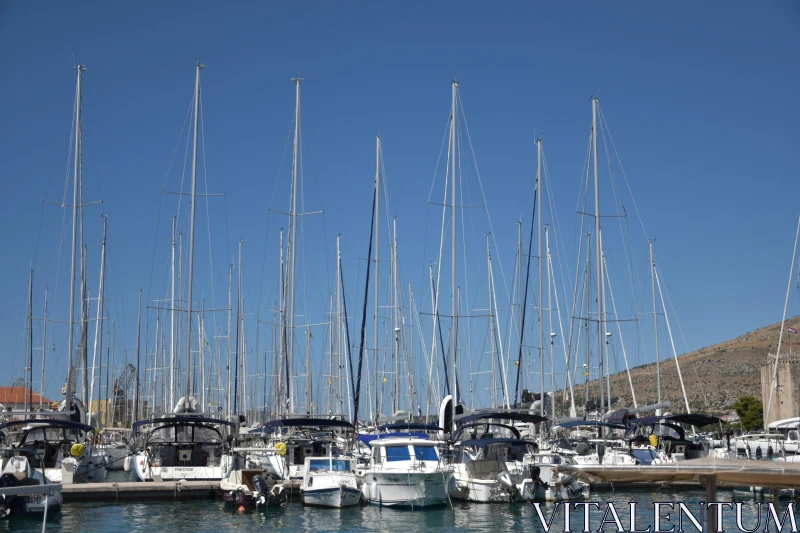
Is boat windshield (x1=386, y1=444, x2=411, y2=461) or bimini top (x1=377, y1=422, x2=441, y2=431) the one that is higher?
bimini top (x1=377, y1=422, x2=441, y2=431)

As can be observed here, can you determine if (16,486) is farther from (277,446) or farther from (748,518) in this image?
(748,518)

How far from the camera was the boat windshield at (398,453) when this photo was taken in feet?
115

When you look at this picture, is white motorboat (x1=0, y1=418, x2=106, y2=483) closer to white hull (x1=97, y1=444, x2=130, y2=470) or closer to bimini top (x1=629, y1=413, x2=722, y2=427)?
white hull (x1=97, y1=444, x2=130, y2=470)

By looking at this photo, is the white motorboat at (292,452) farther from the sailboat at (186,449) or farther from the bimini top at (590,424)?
the bimini top at (590,424)

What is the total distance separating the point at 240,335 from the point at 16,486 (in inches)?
1599

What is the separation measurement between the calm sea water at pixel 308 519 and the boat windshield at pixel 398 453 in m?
2.03

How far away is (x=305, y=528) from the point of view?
3022 cm

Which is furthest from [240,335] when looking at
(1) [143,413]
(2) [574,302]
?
(2) [574,302]

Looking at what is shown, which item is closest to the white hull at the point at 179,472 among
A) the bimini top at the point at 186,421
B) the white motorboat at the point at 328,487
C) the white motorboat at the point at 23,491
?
the bimini top at the point at 186,421

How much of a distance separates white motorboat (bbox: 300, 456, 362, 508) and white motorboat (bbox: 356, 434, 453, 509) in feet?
2.41

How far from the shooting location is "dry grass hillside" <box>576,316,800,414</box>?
441 feet

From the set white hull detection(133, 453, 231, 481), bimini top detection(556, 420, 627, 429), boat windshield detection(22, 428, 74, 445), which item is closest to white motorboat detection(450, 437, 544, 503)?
bimini top detection(556, 420, 627, 429)

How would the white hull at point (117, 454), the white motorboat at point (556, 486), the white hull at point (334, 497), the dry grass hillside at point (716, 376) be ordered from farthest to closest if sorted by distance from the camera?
the dry grass hillside at point (716, 376)
the white hull at point (117, 454)
the white motorboat at point (556, 486)
the white hull at point (334, 497)

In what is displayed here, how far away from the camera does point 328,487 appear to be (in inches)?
1344
